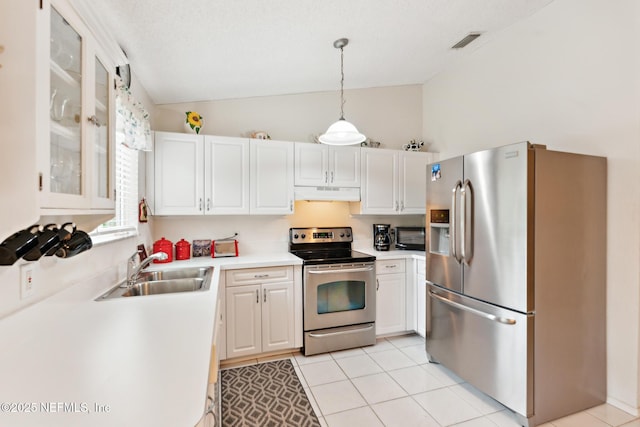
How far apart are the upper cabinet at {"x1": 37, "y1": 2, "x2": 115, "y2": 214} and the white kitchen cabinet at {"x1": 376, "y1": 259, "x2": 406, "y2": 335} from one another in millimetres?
2489

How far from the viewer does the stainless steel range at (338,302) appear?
2799mm

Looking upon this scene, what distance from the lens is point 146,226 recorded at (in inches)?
106

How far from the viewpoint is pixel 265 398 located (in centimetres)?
218

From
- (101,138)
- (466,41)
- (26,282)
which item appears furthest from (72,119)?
(466,41)

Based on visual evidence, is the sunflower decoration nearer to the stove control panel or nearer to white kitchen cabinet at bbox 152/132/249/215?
white kitchen cabinet at bbox 152/132/249/215

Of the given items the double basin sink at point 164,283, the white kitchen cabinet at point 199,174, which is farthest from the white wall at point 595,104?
the double basin sink at point 164,283

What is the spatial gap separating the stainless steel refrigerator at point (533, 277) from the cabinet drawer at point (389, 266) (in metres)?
0.88

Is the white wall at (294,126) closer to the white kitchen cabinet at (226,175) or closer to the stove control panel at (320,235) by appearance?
the stove control panel at (320,235)

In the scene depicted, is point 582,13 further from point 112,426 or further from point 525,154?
point 112,426

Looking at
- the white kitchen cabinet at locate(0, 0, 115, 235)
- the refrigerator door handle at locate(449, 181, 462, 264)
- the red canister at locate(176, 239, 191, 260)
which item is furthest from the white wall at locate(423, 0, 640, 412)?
the red canister at locate(176, 239, 191, 260)

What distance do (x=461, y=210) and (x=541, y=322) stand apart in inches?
34.4

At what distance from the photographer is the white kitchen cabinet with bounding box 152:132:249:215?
8.82ft

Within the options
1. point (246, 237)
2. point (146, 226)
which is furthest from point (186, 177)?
point (246, 237)

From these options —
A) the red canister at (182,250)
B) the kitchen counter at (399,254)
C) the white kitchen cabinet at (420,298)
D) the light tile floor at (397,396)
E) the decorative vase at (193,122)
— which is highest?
the decorative vase at (193,122)
